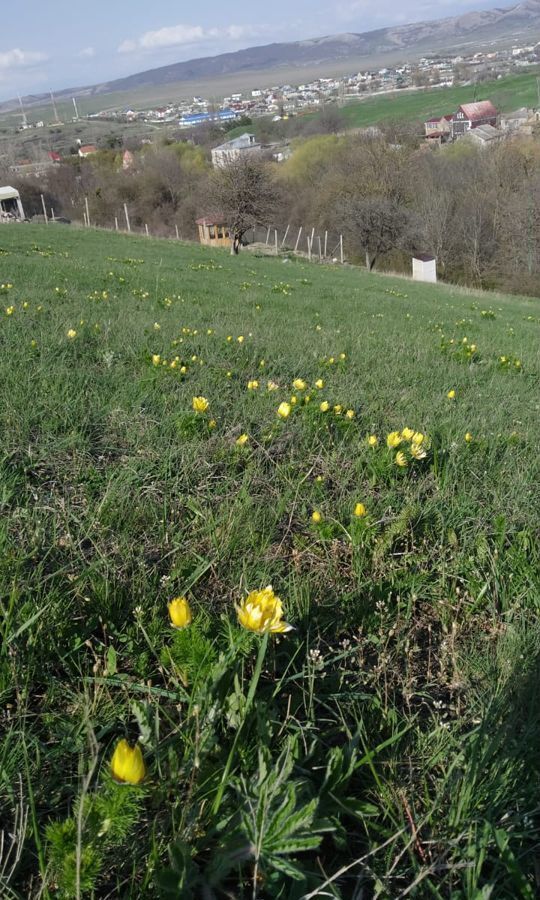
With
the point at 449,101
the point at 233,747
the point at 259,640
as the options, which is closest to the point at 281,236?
the point at 449,101

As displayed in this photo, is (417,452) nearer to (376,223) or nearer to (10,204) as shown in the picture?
(376,223)

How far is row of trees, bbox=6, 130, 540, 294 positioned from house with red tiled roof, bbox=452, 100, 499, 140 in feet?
82.9

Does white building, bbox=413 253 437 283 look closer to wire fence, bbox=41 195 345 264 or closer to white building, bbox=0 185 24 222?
wire fence, bbox=41 195 345 264

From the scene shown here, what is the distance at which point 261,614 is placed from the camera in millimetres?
1432

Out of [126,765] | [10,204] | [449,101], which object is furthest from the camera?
[449,101]

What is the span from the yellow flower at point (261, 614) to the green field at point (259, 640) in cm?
1

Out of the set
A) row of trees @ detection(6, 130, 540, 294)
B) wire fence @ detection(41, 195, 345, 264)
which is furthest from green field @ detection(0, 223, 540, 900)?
wire fence @ detection(41, 195, 345, 264)

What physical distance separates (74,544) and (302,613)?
32.5 inches

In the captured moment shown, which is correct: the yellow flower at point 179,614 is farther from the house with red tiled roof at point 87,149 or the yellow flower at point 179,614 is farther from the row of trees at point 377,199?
the house with red tiled roof at point 87,149

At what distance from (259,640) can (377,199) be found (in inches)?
2008

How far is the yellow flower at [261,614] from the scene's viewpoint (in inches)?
56.2

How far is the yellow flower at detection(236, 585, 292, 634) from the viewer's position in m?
1.43

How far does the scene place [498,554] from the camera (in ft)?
7.35

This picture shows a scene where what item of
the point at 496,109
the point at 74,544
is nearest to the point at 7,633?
the point at 74,544
